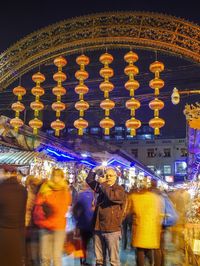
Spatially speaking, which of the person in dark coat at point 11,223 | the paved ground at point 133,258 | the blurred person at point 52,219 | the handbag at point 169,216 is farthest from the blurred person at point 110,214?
the paved ground at point 133,258

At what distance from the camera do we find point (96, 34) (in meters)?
12.9

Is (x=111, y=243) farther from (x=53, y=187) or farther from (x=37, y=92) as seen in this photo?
(x=37, y=92)

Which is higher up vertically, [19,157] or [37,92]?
[37,92]

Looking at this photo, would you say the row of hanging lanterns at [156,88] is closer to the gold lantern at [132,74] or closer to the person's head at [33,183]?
the gold lantern at [132,74]

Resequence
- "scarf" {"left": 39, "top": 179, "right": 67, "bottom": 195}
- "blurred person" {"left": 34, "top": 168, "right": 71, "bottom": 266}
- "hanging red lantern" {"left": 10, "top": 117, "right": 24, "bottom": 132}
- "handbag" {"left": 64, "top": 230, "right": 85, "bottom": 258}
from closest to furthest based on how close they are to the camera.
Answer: "blurred person" {"left": 34, "top": 168, "right": 71, "bottom": 266} → "scarf" {"left": 39, "top": 179, "right": 67, "bottom": 195} → "handbag" {"left": 64, "top": 230, "right": 85, "bottom": 258} → "hanging red lantern" {"left": 10, "top": 117, "right": 24, "bottom": 132}

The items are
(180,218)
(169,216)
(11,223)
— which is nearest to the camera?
(11,223)

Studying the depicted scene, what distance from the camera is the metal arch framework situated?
11.9 meters

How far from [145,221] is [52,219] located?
142 centimetres

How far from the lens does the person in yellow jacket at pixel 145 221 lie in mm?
5773

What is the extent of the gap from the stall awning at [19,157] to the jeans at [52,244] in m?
7.49

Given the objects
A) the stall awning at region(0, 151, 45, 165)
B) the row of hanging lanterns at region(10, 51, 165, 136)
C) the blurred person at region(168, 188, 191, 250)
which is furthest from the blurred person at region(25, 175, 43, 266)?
the row of hanging lanterns at region(10, 51, 165, 136)

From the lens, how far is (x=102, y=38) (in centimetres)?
1276

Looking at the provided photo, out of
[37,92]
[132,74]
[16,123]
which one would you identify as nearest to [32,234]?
[16,123]

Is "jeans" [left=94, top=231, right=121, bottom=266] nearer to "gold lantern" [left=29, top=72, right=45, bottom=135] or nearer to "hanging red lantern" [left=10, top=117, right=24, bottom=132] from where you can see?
"hanging red lantern" [left=10, top=117, right=24, bottom=132]
